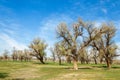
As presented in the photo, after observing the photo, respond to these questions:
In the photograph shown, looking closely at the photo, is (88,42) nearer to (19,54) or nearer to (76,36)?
(76,36)

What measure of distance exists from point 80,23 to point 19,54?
131 meters

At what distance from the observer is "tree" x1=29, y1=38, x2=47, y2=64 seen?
366 feet

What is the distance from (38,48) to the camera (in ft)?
365

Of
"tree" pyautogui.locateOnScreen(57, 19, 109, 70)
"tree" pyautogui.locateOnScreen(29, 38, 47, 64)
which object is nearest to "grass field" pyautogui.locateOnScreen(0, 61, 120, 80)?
"tree" pyautogui.locateOnScreen(57, 19, 109, 70)

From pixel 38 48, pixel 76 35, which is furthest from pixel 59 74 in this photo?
pixel 38 48

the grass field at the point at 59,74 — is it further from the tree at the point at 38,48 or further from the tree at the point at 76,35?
the tree at the point at 38,48

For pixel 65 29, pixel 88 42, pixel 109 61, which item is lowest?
pixel 109 61

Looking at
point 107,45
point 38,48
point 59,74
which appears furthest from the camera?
point 38,48

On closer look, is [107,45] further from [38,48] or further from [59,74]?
[38,48]

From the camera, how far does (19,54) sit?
183 m

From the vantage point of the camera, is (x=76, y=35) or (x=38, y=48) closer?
(x=76, y=35)

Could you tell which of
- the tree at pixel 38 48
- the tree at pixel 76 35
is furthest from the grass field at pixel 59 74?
the tree at pixel 38 48

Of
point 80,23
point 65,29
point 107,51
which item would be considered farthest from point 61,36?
point 107,51

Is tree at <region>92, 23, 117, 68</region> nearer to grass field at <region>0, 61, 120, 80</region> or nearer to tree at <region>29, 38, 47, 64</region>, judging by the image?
grass field at <region>0, 61, 120, 80</region>
